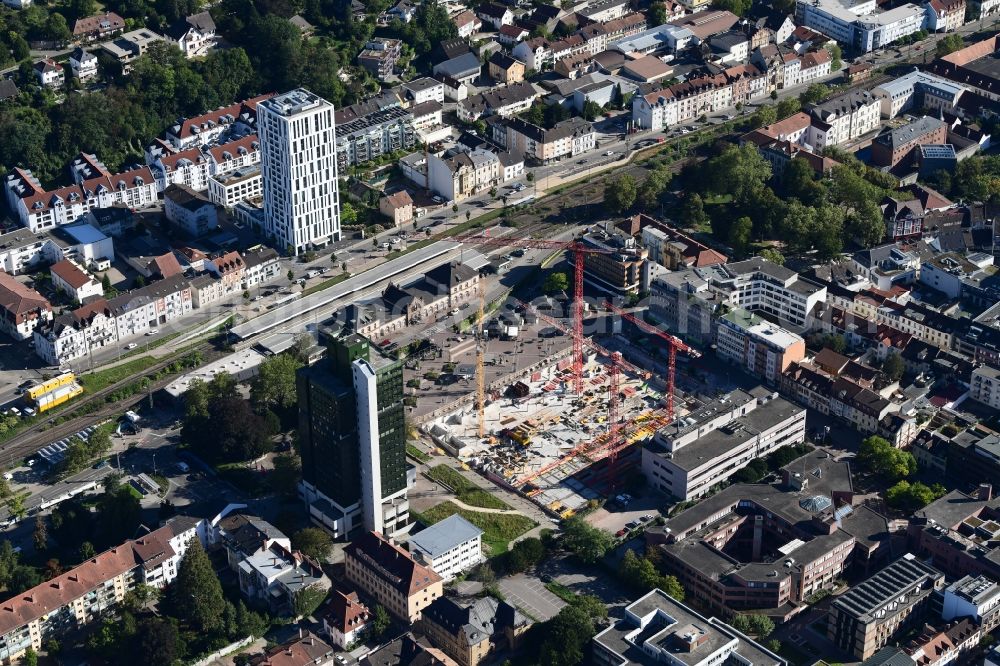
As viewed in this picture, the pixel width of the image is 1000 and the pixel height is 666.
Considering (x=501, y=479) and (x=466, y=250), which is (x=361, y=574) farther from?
(x=466, y=250)

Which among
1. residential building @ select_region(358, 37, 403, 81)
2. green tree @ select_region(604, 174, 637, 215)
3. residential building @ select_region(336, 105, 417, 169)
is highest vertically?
residential building @ select_region(358, 37, 403, 81)

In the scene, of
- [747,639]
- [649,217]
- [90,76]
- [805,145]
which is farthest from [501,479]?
[90,76]

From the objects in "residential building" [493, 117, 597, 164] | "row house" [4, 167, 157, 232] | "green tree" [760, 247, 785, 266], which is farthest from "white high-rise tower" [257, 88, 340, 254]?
"green tree" [760, 247, 785, 266]

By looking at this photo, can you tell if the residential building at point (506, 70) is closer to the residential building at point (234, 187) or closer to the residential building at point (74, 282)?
the residential building at point (234, 187)

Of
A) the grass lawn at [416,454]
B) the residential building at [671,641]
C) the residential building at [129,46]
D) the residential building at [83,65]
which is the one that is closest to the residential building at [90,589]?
the grass lawn at [416,454]

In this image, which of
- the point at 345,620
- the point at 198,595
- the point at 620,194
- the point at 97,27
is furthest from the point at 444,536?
the point at 97,27

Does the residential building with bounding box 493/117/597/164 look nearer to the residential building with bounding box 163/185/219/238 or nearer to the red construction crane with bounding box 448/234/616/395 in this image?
the red construction crane with bounding box 448/234/616/395
